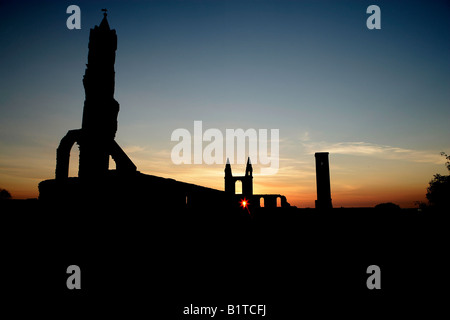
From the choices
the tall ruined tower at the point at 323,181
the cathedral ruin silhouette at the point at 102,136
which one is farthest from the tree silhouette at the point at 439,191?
the cathedral ruin silhouette at the point at 102,136

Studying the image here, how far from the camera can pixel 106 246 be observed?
6.74 m

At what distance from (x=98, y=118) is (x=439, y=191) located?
35027 millimetres

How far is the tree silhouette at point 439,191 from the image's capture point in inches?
1057

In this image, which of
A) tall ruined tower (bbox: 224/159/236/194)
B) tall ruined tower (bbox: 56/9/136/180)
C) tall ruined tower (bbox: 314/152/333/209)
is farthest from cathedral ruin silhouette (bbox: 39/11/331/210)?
tall ruined tower (bbox: 224/159/236/194)

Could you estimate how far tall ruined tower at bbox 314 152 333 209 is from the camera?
1543cm

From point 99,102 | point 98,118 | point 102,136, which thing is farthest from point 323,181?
point 99,102

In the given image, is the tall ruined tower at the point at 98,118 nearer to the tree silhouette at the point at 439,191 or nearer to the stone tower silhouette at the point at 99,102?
the stone tower silhouette at the point at 99,102

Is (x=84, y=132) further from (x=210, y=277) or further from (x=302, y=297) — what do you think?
(x=302, y=297)

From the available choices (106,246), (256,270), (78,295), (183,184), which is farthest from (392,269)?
(78,295)

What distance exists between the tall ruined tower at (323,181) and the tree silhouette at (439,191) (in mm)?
19721

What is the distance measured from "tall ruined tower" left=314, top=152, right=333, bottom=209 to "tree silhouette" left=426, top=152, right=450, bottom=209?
1972 centimetres

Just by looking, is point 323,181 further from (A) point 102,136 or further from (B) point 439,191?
(B) point 439,191

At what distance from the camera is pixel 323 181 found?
1590cm
